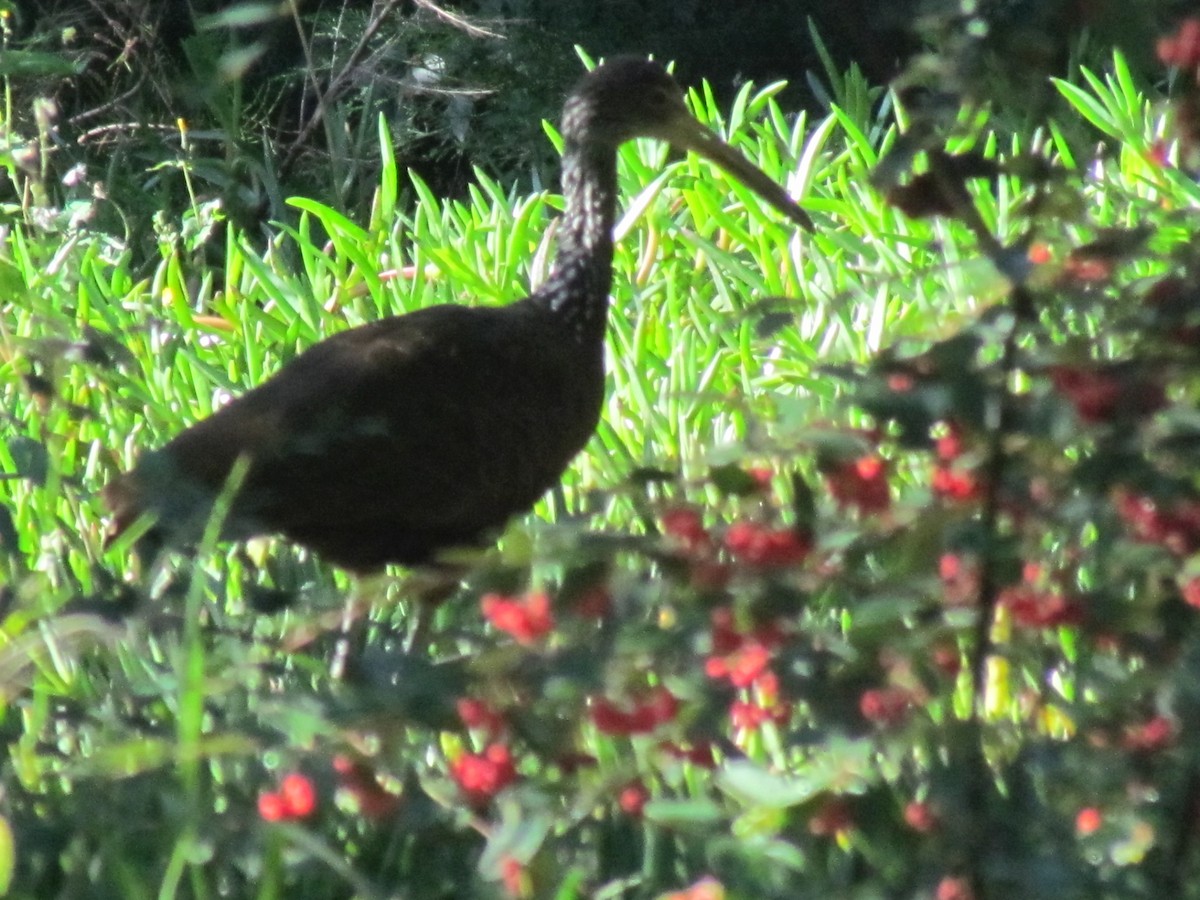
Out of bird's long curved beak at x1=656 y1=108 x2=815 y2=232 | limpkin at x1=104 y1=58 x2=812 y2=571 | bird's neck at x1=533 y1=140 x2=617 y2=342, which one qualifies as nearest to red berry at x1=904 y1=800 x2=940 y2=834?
limpkin at x1=104 y1=58 x2=812 y2=571

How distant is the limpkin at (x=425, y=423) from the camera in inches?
119

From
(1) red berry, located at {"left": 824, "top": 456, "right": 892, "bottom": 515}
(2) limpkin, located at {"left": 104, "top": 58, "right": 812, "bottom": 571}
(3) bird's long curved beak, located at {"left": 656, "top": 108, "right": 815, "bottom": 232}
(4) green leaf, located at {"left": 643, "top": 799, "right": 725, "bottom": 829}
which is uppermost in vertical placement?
(1) red berry, located at {"left": 824, "top": 456, "right": 892, "bottom": 515}

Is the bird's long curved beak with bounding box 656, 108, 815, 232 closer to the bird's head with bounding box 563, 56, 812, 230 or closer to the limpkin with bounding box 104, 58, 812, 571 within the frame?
the bird's head with bounding box 563, 56, 812, 230

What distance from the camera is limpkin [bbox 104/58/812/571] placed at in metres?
3.03

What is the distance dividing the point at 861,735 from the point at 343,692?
373mm

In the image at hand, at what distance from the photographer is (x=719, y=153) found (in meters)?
3.96

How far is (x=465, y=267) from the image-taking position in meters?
4.32

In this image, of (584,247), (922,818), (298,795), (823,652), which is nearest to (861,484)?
(823,652)

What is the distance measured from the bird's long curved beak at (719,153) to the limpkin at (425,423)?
38 cm

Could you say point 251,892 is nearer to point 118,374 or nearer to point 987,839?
point 987,839

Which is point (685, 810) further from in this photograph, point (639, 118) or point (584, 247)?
point (639, 118)

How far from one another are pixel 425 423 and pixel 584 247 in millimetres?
647

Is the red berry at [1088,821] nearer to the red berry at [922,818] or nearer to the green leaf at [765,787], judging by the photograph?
the red berry at [922,818]

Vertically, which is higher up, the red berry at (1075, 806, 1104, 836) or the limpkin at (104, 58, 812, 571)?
the red berry at (1075, 806, 1104, 836)
